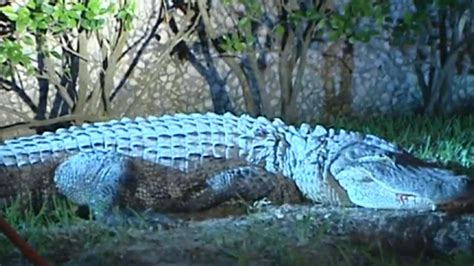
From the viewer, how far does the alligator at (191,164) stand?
13.0 feet

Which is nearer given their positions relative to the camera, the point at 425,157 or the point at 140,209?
the point at 140,209

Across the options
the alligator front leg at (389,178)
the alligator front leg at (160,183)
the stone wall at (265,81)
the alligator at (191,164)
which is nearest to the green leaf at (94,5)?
the stone wall at (265,81)

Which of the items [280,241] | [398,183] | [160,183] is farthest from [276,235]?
[160,183]

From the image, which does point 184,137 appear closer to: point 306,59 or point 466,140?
point 466,140

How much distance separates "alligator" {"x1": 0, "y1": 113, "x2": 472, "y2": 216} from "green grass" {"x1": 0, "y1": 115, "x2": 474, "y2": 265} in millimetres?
183

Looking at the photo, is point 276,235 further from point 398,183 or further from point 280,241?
point 398,183

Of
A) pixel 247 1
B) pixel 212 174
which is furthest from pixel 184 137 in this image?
pixel 247 1

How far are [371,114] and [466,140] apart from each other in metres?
1.54

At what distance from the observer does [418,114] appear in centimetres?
712

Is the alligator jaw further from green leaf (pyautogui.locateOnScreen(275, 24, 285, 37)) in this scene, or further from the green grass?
green leaf (pyautogui.locateOnScreen(275, 24, 285, 37))

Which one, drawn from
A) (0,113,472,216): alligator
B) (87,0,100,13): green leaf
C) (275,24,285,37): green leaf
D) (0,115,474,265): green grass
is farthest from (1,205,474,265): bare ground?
(275,24,285,37): green leaf

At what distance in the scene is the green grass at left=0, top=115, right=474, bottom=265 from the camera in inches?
119

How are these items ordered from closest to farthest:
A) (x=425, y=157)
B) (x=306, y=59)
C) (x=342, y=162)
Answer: (x=342, y=162), (x=425, y=157), (x=306, y=59)

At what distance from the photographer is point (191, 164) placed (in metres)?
4.20
